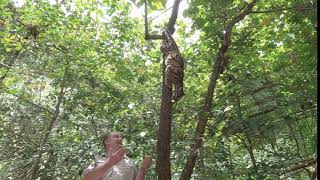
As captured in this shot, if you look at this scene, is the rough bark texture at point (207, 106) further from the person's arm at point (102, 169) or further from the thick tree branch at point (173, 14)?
the person's arm at point (102, 169)

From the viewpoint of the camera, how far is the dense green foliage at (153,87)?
3436 millimetres

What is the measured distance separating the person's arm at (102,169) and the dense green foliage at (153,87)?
94cm

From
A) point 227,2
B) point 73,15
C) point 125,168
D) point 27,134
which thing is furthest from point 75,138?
point 227,2

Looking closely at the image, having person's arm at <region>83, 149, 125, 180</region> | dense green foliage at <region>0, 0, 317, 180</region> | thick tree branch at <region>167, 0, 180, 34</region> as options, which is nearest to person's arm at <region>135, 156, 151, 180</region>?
person's arm at <region>83, 149, 125, 180</region>

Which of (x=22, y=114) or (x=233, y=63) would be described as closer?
(x=233, y=63)

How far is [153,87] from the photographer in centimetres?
577

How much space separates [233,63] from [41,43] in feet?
11.0

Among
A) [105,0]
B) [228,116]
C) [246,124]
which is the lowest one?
[246,124]

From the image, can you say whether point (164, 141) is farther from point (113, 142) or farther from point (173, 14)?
point (173, 14)

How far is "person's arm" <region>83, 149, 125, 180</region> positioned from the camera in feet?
8.80

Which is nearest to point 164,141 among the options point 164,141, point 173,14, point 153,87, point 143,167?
point 164,141

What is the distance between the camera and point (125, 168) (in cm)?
282

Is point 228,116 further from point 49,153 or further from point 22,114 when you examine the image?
point 22,114

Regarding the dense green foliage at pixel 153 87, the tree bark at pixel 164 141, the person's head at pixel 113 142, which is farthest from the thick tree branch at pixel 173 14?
the person's head at pixel 113 142
